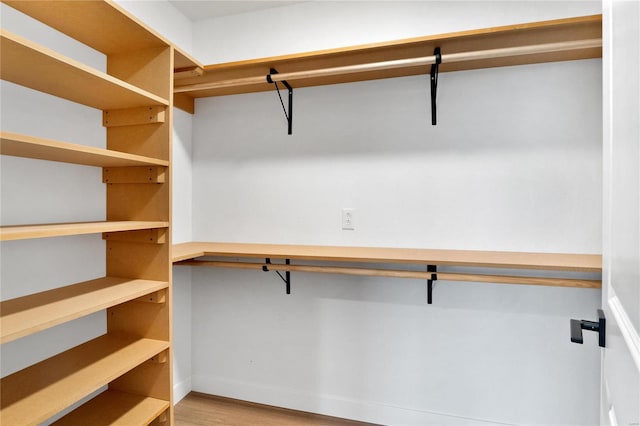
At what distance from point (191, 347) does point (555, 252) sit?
7.31 feet

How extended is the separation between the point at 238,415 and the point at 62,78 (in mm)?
1906

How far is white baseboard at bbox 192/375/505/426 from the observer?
5.97 ft

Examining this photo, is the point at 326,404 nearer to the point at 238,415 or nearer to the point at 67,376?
the point at 238,415

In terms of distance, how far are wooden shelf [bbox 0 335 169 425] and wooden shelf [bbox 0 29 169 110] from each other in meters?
A: 1.03

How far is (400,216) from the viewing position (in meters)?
1.86

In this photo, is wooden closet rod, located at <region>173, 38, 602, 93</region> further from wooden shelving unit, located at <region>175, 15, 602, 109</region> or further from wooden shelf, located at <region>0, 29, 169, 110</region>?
wooden shelf, located at <region>0, 29, 169, 110</region>

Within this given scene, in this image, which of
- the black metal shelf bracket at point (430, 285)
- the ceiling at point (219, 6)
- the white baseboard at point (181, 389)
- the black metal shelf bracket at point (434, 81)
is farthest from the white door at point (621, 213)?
the white baseboard at point (181, 389)

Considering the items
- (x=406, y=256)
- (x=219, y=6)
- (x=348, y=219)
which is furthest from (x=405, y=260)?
(x=219, y=6)

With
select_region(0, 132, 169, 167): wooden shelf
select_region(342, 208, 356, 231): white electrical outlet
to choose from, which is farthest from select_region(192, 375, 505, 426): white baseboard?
select_region(0, 132, 169, 167): wooden shelf

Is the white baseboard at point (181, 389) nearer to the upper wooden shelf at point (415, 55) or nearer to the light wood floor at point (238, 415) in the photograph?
the light wood floor at point (238, 415)

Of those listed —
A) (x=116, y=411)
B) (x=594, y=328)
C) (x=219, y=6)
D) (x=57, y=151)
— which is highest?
(x=219, y=6)

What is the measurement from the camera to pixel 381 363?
190 cm

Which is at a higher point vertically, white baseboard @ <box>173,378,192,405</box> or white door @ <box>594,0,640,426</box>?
white door @ <box>594,0,640,426</box>

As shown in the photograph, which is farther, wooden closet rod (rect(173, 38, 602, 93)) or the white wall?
the white wall
